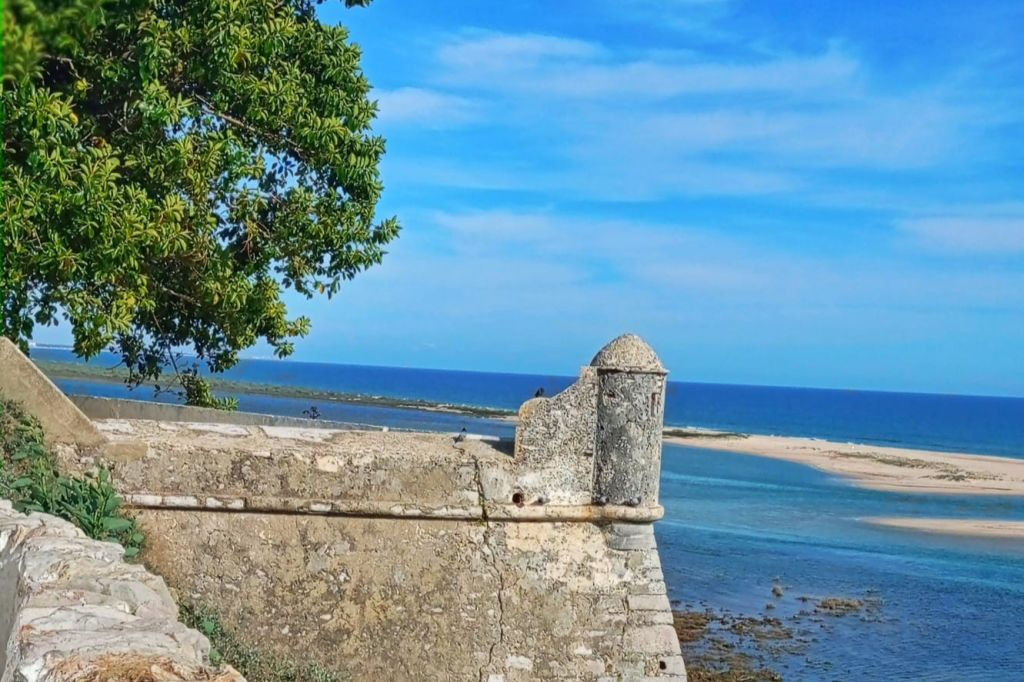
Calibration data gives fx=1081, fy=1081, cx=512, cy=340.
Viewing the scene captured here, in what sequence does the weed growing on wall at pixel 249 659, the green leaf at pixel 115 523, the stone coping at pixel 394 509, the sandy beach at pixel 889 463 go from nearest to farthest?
1. the green leaf at pixel 115 523
2. the weed growing on wall at pixel 249 659
3. the stone coping at pixel 394 509
4. the sandy beach at pixel 889 463

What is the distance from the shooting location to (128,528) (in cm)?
712

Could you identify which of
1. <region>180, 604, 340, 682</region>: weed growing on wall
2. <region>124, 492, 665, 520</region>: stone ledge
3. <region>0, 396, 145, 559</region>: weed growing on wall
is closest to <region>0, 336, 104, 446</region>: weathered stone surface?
<region>0, 396, 145, 559</region>: weed growing on wall

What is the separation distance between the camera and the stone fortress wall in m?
7.49

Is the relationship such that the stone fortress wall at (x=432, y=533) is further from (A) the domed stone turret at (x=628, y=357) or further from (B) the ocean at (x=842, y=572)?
(B) the ocean at (x=842, y=572)

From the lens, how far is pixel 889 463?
46781 mm

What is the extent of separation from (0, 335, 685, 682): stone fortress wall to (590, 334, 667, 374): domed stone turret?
0.04 feet

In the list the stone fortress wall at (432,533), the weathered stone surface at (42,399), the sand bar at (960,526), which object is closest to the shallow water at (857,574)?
the sand bar at (960,526)

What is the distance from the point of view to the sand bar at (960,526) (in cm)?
2769

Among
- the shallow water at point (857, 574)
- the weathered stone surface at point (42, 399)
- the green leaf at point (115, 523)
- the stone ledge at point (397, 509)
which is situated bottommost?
the shallow water at point (857, 574)

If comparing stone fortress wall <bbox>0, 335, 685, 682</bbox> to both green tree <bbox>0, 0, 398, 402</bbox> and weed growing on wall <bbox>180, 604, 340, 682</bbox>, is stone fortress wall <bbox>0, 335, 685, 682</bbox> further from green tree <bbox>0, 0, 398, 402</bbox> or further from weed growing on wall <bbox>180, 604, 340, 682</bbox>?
green tree <bbox>0, 0, 398, 402</bbox>

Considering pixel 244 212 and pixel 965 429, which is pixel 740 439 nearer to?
pixel 965 429

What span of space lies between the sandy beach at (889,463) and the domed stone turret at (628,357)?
31871 mm

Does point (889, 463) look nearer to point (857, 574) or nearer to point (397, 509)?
point (857, 574)

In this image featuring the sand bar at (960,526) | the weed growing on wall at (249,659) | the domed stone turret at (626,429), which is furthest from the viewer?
the sand bar at (960,526)
